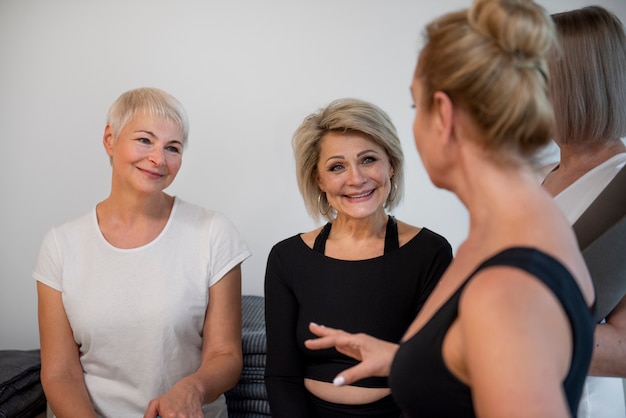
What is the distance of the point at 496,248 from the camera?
0.79m

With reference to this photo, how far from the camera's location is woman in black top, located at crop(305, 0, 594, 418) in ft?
2.21

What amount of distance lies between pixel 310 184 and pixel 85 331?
2.30 feet

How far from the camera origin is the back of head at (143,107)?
Result: 5.75 ft

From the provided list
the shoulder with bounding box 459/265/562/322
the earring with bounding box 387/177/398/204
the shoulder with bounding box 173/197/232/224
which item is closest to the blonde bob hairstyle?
the earring with bounding box 387/177/398/204

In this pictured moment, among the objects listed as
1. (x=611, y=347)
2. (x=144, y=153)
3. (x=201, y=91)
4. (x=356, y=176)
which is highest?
(x=201, y=91)

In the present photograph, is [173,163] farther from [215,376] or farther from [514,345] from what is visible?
[514,345]

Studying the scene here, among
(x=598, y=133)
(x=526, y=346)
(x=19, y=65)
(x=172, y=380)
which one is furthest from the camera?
(x=19, y=65)

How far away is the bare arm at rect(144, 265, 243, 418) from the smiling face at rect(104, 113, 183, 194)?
12.6 inches

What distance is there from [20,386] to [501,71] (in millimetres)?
1570

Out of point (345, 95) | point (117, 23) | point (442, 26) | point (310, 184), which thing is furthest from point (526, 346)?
point (117, 23)

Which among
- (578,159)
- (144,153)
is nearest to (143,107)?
(144,153)

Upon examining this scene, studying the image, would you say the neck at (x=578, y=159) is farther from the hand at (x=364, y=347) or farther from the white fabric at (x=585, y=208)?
the hand at (x=364, y=347)

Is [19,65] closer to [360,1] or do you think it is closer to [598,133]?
[360,1]

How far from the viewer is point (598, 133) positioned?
1.33m
